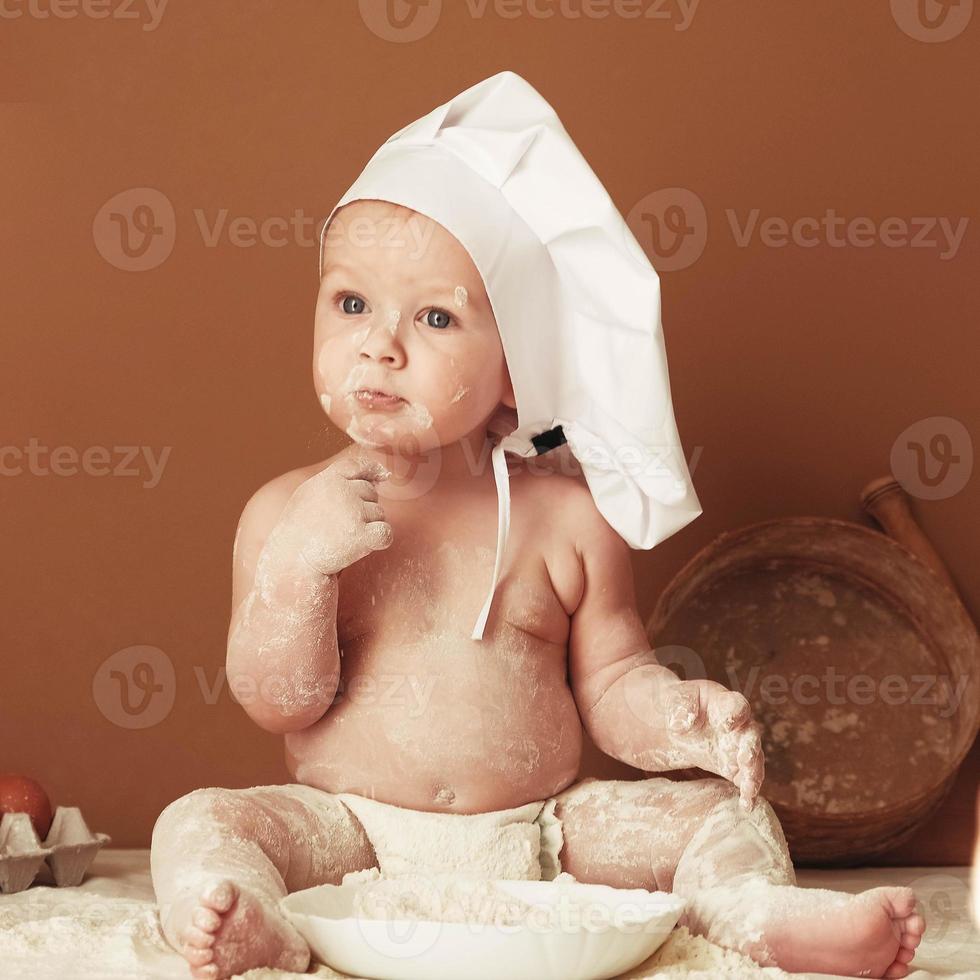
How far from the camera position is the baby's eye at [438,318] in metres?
1.39

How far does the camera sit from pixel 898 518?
76.0 inches

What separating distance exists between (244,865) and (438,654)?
0.33 m

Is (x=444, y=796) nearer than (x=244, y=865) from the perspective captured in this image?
No

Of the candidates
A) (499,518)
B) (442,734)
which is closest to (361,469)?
(499,518)

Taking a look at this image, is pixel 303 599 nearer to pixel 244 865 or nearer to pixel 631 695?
pixel 244 865

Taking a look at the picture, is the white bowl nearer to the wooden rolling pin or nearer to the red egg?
the red egg

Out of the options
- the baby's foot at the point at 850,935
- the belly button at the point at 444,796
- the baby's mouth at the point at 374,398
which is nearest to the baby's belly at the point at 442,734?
the belly button at the point at 444,796

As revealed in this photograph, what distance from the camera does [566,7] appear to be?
6.56 ft

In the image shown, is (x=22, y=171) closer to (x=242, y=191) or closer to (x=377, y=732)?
(x=242, y=191)

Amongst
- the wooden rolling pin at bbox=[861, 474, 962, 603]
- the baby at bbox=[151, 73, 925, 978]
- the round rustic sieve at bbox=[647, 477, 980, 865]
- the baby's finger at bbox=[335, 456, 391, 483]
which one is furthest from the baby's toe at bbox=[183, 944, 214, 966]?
the wooden rolling pin at bbox=[861, 474, 962, 603]

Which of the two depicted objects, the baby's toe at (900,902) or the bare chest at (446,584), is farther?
the bare chest at (446,584)

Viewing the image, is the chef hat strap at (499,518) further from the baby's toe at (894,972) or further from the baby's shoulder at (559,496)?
the baby's toe at (894,972)

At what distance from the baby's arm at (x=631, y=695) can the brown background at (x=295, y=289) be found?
0.49m

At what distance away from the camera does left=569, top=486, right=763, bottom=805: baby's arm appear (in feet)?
4.22
